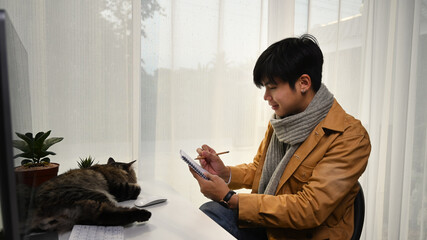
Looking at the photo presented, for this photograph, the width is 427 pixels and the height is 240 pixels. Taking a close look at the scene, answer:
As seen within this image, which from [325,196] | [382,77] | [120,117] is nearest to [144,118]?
[120,117]

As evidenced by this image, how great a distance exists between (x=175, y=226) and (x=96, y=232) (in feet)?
0.69

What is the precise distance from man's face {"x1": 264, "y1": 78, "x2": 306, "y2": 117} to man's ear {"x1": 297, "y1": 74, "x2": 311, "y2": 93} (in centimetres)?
2

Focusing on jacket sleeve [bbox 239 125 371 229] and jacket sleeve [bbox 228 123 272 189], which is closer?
jacket sleeve [bbox 239 125 371 229]

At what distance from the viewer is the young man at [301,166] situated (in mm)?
809

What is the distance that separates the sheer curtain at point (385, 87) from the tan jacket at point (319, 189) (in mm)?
1152

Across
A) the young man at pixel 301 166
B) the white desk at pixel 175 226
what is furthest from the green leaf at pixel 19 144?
the young man at pixel 301 166

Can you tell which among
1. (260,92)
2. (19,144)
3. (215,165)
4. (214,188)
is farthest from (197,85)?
(19,144)

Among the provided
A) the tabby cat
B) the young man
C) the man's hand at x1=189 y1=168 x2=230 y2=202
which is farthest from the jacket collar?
the tabby cat


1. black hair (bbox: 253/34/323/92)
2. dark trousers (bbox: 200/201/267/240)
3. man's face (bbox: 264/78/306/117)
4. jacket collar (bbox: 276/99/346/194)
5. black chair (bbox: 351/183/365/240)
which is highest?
black hair (bbox: 253/34/323/92)

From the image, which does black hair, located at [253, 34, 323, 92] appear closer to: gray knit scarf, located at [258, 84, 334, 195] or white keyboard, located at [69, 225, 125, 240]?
gray knit scarf, located at [258, 84, 334, 195]

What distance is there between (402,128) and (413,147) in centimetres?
14

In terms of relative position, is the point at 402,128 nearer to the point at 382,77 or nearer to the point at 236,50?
the point at 382,77

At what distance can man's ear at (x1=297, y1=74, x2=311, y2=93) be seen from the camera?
0.95 m

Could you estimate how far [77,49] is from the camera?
137 cm
